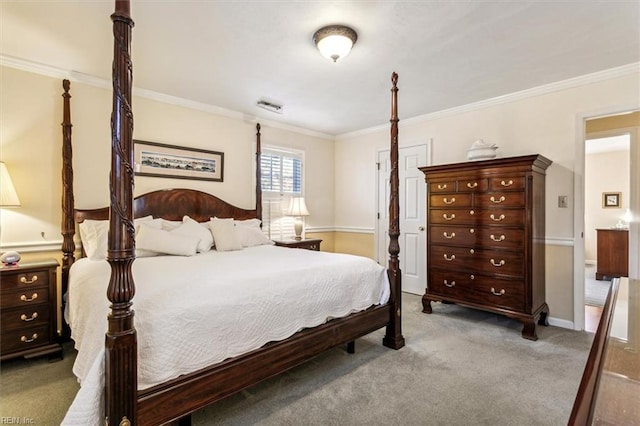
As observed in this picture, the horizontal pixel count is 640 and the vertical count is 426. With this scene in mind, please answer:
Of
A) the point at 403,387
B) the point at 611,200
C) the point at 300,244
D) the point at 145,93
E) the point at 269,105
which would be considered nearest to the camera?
the point at 403,387

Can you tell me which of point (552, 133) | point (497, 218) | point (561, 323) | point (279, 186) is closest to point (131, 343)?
point (497, 218)

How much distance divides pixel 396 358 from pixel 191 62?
3136mm

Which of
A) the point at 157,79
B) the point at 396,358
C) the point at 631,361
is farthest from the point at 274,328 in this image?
the point at 157,79

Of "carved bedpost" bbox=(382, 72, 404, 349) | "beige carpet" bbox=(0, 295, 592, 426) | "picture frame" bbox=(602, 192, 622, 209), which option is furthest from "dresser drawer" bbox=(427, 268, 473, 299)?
"picture frame" bbox=(602, 192, 622, 209)

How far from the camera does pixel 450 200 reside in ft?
11.7

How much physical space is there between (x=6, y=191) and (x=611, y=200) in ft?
32.5

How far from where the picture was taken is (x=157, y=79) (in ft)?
10.6

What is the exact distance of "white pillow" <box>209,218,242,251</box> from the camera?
3391 millimetres

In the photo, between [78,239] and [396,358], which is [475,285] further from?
[78,239]

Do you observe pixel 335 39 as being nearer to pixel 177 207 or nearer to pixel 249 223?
pixel 249 223

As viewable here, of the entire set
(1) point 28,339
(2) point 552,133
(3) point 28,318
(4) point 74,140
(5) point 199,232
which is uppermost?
(2) point 552,133

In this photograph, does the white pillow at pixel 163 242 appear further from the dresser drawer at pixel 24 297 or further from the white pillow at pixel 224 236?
the dresser drawer at pixel 24 297

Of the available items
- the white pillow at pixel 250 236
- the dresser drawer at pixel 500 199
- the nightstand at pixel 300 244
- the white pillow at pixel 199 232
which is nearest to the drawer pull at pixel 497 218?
the dresser drawer at pixel 500 199

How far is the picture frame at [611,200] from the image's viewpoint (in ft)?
22.3
